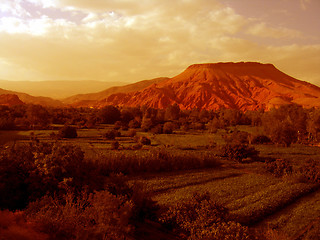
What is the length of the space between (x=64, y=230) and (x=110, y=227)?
4.21 feet

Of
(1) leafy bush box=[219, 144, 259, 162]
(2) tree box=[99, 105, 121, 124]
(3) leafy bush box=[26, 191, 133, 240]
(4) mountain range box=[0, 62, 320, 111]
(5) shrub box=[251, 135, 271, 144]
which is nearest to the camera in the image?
(3) leafy bush box=[26, 191, 133, 240]

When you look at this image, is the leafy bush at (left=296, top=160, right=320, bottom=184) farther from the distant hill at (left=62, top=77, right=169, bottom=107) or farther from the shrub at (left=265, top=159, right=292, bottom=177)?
the distant hill at (left=62, top=77, right=169, bottom=107)

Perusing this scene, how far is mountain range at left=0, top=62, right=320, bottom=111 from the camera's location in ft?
345

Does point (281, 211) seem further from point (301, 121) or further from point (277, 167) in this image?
point (301, 121)

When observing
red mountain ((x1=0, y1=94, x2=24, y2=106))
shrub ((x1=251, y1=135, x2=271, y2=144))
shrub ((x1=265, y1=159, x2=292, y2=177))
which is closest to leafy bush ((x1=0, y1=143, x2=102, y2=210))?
shrub ((x1=265, y1=159, x2=292, y2=177))

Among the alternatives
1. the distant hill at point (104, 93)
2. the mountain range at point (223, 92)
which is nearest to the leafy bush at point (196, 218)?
the mountain range at point (223, 92)

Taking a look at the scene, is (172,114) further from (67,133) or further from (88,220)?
(88,220)

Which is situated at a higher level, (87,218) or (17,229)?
(17,229)

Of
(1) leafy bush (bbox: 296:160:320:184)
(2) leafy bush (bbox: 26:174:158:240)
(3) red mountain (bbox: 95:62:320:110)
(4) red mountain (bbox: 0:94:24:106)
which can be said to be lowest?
(1) leafy bush (bbox: 296:160:320:184)

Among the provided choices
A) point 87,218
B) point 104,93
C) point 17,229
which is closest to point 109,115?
point 87,218

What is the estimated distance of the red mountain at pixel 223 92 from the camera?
343 ft

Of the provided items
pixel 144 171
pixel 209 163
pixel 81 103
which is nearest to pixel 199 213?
pixel 144 171

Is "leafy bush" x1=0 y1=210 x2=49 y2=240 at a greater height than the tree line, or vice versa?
the tree line

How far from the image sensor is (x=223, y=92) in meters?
118
